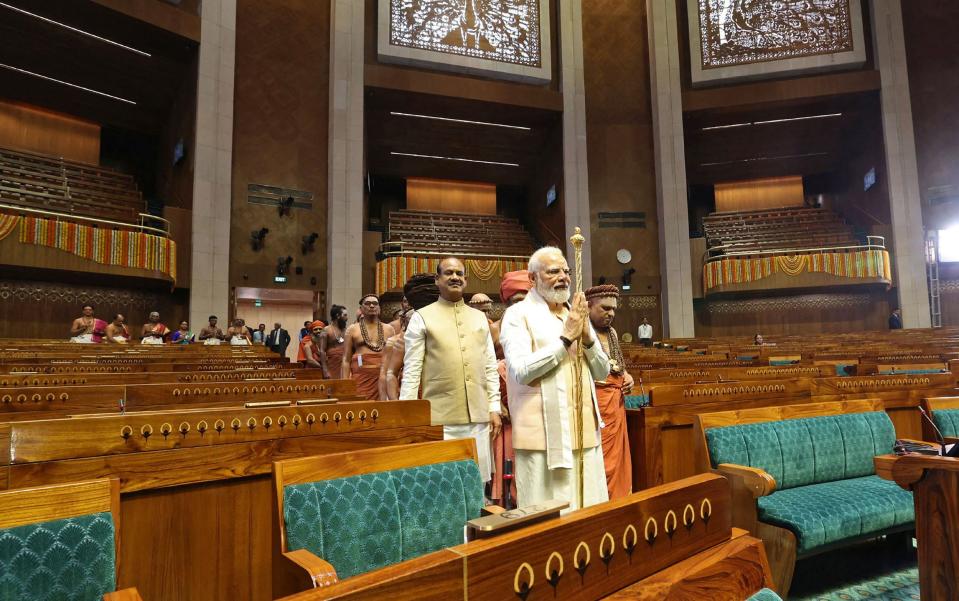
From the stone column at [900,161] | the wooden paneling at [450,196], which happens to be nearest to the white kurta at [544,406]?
the stone column at [900,161]

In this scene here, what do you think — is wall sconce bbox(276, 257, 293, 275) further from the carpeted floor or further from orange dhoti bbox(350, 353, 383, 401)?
the carpeted floor

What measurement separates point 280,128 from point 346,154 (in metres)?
1.75

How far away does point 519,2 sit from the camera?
53.9ft

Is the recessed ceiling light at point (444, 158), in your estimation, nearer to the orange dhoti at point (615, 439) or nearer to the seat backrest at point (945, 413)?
the orange dhoti at point (615, 439)

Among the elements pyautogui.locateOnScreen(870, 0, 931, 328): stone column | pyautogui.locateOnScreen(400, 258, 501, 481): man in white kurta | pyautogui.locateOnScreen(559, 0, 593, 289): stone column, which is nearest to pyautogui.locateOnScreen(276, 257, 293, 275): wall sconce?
pyautogui.locateOnScreen(559, 0, 593, 289): stone column

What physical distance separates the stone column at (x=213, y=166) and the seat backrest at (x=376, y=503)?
1217 centimetres

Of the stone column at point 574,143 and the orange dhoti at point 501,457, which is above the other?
the stone column at point 574,143

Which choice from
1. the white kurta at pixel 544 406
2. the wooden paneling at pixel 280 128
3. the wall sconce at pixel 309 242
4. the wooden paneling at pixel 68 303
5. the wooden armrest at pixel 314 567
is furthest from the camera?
the wall sconce at pixel 309 242

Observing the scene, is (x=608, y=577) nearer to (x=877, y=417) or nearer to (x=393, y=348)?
(x=393, y=348)

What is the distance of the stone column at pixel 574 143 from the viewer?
52.9ft

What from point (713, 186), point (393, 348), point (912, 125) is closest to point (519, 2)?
point (713, 186)

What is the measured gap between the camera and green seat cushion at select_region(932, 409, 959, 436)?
3.18m

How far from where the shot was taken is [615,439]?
3.15m

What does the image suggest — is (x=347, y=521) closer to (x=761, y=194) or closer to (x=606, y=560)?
(x=606, y=560)
